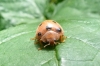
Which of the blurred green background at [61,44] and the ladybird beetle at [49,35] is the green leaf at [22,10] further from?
the ladybird beetle at [49,35]

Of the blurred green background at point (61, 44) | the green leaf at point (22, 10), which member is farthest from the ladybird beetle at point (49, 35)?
the green leaf at point (22, 10)

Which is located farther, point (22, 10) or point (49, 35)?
point (22, 10)

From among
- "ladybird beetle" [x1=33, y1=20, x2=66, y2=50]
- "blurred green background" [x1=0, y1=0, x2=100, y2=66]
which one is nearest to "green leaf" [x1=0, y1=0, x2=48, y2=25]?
"blurred green background" [x1=0, y1=0, x2=100, y2=66]

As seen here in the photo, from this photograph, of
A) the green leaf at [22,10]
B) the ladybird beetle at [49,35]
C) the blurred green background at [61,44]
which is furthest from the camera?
the green leaf at [22,10]

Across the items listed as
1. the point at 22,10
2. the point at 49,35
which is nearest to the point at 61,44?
the point at 49,35

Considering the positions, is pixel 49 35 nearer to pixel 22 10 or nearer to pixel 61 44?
pixel 61 44

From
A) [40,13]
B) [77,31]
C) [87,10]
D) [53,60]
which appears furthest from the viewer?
[40,13]

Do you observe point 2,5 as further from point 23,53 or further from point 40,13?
point 23,53

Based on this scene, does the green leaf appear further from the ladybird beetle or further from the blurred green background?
the ladybird beetle

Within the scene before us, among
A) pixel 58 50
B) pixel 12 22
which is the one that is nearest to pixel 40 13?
pixel 12 22
